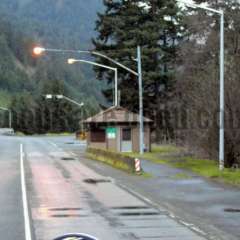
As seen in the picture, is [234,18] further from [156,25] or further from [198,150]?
[156,25]

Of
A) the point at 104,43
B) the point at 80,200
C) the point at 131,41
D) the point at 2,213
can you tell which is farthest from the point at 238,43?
the point at 104,43

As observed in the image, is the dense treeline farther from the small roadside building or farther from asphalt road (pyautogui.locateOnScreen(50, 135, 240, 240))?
asphalt road (pyautogui.locateOnScreen(50, 135, 240, 240))

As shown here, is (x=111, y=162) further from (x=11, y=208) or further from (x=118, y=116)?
(x=11, y=208)

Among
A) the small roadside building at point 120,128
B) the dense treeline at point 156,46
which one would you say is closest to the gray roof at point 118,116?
the small roadside building at point 120,128

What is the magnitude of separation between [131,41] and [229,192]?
4869 centimetres

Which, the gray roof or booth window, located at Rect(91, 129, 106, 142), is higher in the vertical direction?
the gray roof

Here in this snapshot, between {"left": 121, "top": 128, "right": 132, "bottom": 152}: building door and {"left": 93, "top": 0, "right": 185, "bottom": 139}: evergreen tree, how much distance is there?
990 centimetres

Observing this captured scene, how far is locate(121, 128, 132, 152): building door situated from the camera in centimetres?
6059

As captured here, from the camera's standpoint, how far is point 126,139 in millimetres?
61125

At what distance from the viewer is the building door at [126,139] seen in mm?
60594

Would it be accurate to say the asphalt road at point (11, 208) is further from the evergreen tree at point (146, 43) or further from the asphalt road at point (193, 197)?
the evergreen tree at point (146, 43)

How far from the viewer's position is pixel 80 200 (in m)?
21.0

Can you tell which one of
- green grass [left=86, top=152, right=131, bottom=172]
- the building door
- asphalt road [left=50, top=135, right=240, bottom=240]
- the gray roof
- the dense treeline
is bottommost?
asphalt road [left=50, top=135, right=240, bottom=240]

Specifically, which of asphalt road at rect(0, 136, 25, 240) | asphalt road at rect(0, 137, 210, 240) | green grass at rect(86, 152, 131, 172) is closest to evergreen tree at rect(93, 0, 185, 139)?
green grass at rect(86, 152, 131, 172)
